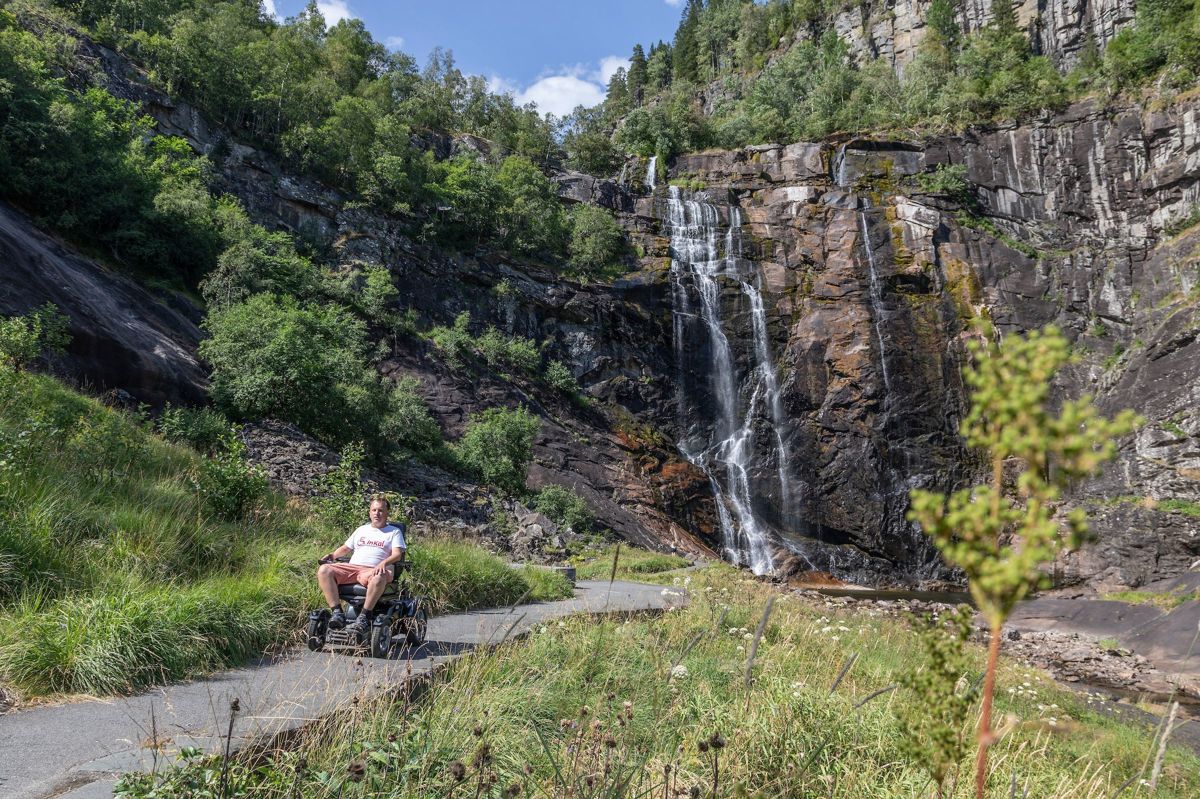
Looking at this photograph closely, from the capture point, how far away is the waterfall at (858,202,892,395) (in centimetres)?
3156

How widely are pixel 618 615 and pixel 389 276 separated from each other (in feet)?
84.2

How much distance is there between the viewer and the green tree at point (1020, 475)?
924 millimetres

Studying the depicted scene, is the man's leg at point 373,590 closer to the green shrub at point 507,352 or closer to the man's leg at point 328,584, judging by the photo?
the man's leg at point 328,584

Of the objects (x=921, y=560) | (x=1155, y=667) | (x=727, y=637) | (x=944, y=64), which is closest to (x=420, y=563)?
(x=727, y=637)

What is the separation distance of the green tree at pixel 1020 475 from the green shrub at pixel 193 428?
44.3 ft

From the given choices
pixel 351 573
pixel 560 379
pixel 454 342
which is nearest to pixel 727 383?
pixel 560 379

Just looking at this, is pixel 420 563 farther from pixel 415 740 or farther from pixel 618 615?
pixel 415 740

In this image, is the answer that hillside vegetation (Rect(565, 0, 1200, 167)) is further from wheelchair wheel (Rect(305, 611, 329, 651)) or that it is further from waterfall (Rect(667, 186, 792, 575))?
wheelchair wheel (Rect(305, 611, 329, 651))

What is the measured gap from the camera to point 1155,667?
13.9 m

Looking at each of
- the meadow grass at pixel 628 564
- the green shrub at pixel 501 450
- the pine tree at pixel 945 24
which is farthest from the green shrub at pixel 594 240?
the pine tree at pixel 945 24

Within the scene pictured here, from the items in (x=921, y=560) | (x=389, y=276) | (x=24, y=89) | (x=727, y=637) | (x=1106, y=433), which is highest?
(x=24, y=89)

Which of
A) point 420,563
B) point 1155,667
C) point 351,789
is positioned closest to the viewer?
point 351,789

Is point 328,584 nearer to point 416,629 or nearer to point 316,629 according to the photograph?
point 316,629

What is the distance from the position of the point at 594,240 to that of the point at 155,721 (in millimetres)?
33747
